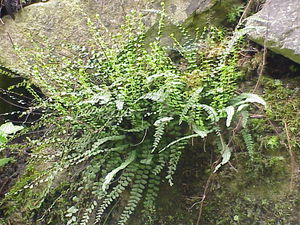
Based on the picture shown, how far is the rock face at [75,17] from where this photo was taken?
2.46m

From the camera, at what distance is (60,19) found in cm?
268

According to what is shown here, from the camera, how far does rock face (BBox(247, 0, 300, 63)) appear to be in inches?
76.2

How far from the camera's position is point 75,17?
2668mm

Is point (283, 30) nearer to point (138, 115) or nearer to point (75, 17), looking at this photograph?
point (138, 115)

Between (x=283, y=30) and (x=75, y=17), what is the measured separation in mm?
1521

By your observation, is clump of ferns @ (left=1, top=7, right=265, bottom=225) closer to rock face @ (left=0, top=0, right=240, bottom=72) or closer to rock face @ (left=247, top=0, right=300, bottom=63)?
rock face @ (left=247, top=0, right=300, bottom=63)

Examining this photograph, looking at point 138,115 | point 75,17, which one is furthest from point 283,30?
point 75,17

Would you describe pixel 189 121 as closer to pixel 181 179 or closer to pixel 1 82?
pixel 181 179

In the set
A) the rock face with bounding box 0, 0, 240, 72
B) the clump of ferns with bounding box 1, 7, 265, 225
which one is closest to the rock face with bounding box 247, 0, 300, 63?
the clump of ferns with bounding box 1, 7, 265, 225

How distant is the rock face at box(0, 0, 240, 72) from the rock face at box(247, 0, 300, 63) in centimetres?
47

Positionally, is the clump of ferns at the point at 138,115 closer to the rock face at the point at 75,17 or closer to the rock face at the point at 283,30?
the rock face at the point at 283,30

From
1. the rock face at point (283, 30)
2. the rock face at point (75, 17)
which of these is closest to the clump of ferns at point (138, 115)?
the rock face at point (283, 30)

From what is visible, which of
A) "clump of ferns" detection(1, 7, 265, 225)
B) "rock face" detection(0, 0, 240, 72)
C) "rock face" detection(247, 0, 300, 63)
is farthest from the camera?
"rock face" detection(0, 0, 240, 72)

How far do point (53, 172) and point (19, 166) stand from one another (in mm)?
888
